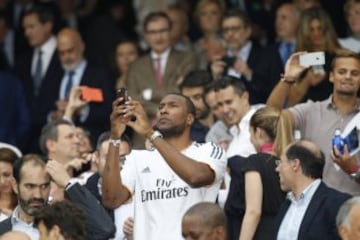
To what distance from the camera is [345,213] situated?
11164 millimetres

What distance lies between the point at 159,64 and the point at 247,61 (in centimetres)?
103

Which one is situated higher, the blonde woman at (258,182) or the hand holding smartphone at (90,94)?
the hand holding smartphone at (90,94)

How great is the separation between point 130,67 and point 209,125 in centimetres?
208

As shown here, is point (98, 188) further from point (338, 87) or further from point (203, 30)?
point (203, 30)

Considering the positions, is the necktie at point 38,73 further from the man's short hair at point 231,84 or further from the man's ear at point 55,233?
the man's ear at point 55,233

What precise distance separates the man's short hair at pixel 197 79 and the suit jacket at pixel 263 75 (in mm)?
Answer: 359

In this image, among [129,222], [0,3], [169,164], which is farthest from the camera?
[0,3]

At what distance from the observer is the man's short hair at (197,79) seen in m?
15.5

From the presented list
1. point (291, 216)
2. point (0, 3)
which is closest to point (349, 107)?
point (291, 216)

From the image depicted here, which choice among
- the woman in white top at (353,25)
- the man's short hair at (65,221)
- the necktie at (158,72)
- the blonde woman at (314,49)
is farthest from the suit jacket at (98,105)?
the man's short hair at (65,221)

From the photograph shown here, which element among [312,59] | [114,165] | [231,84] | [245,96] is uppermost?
[312,59]

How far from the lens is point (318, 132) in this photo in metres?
13.6

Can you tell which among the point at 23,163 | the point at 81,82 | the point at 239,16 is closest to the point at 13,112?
the point at 81,82

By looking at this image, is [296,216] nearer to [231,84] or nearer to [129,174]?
[129,174]
